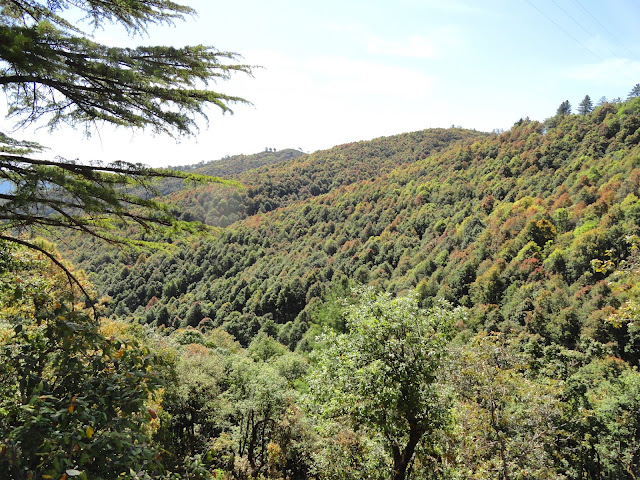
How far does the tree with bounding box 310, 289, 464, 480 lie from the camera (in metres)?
7.04

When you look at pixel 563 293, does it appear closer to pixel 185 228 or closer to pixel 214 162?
pixel 185 228

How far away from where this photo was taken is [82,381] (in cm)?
300

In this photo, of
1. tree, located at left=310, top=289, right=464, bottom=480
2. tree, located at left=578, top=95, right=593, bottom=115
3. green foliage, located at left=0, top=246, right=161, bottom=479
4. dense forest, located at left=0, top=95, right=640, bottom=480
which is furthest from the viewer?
tree, located at left=578, top=95, right=593, bottom=115

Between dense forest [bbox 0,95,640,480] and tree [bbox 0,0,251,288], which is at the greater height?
tree [bbox 0,0,251,288]

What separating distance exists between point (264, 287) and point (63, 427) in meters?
75.2

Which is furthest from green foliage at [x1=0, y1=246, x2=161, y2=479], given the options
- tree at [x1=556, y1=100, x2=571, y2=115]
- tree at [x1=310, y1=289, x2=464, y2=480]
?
tree at [x1=556, y1=100, x2=571, y2=115]

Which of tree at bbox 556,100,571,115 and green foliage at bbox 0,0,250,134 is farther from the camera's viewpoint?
tree at bbox 556,100,571,115

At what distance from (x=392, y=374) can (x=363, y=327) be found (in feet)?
4.53

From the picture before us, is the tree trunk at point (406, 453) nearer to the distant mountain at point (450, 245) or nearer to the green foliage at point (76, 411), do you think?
the green foliage at point (76, 411)

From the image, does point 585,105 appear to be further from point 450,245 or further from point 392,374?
point 392,374

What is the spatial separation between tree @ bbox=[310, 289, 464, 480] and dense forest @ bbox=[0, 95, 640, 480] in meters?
0.05

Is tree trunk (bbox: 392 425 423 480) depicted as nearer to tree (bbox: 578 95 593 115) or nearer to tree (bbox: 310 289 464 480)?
tree (bbox: 310 289 464 480)

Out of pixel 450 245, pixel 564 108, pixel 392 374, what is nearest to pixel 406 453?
pixel 392 374

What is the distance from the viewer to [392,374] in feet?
23.2
